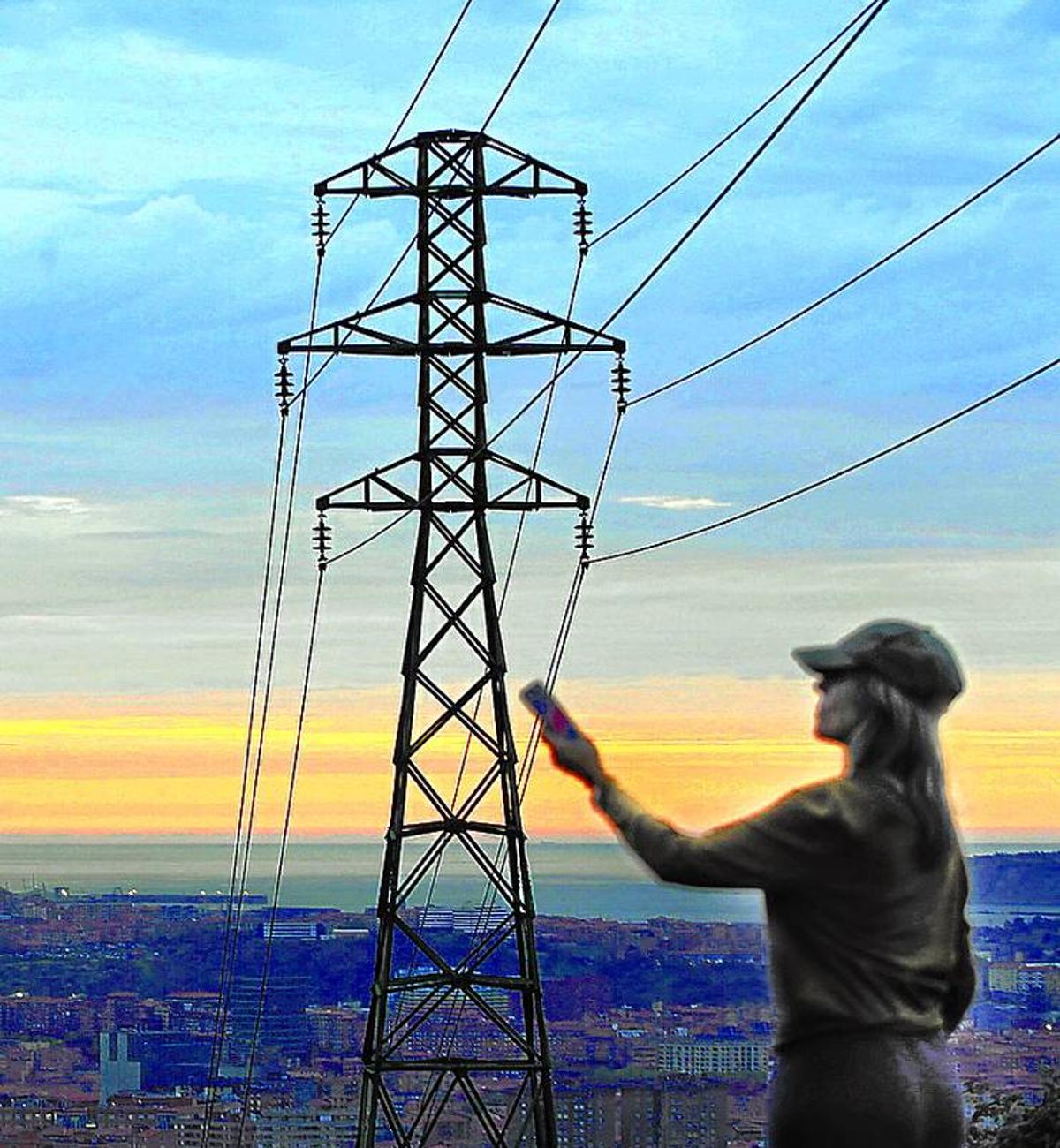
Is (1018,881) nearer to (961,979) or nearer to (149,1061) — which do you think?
(961,979)

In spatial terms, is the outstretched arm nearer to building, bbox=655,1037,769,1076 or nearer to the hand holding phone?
the hand holding phone

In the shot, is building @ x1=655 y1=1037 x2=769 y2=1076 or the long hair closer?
the long hair

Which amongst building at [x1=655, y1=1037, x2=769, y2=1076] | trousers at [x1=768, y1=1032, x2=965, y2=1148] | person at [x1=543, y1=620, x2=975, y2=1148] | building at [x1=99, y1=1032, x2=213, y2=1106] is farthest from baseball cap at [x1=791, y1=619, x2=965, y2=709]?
building at [x1=99, y1=1032, x2=213, y2=1106]

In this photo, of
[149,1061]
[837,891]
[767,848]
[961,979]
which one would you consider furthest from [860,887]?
[149,1061]

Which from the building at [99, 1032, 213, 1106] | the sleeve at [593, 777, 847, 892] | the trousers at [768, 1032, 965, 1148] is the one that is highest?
the building at [99, 1032, 213, 1106]

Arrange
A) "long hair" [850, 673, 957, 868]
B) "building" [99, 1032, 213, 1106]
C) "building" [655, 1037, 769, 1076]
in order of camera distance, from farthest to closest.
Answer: "building" [99, 1032, 213, 1106] < "building" [655, 1037, 769, 1076] < "long hair" [850, 673, 957, 868]

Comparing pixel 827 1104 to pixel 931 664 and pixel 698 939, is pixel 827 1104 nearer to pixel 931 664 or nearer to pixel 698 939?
pixel 931 664

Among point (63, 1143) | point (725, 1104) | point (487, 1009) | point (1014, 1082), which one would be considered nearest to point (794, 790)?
point (1014, 1082)
